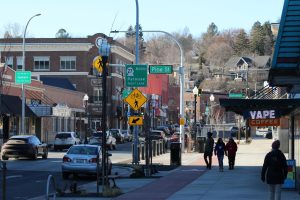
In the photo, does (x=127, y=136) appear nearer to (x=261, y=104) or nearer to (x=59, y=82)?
(x=59, y=82)

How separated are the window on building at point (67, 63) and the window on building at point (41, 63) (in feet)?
6.59

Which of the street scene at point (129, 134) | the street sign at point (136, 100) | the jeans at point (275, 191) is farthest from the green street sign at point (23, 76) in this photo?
the jeans at point (275, 191)

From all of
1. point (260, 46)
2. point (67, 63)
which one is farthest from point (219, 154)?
point (260, 46)

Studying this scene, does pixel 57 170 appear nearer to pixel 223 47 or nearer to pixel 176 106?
pixel 176 106

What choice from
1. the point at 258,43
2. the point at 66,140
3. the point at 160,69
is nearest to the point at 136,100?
the point at 160,69

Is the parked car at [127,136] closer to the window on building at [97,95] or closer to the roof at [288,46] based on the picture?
the window on building at [97,95]

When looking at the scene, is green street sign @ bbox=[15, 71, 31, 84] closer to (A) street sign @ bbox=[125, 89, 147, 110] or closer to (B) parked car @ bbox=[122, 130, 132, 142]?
(A) street sign @ bbox=[125, 89, 147, 110]

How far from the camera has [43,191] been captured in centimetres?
2358

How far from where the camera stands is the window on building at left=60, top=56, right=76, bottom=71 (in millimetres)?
96562

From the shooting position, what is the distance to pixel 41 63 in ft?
319

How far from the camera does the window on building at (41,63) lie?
317 ft

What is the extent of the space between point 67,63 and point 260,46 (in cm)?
9342

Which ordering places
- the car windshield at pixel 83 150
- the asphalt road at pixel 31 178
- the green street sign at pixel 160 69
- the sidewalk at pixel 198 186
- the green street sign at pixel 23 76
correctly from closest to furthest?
the sidewalk at pixel 198 186 → the asphalt road at pixel 31 178 → the car windshield at pixel 83 150 → the green street sign at pixel 160 69 → the green street sign at pixel 23 76

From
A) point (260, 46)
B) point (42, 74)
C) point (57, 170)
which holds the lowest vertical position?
point (57, 170)
